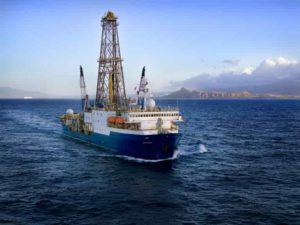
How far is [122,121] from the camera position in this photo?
66.0 m

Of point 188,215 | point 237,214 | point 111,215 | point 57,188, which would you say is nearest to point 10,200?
point 57,188

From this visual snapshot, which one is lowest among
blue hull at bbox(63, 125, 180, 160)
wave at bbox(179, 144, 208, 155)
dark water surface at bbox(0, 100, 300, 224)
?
dark water surface at bbox(0, 100, 300, 224)

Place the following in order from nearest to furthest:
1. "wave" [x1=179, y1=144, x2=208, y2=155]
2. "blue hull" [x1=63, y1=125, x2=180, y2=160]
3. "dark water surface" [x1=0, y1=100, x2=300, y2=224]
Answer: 1. "dark water surface" [x1=0, y1=100, x2=300, y2=224]
2. "blue hull" [x1=63, y1=125, x2=180, y2=160]
3. "wave" [x1=179, y1=144, x2=208, y2=155]

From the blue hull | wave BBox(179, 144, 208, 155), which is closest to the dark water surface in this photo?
wave BBox(179, 144, 208, 155)

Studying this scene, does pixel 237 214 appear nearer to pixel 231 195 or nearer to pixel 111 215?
pixel 231 195

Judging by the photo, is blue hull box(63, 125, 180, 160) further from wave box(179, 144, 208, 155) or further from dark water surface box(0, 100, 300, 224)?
wave box(179, 144, 208, 155)

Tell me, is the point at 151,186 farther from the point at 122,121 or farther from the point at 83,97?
the point at 83,97

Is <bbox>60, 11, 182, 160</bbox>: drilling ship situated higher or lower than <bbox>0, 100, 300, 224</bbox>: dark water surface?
higher

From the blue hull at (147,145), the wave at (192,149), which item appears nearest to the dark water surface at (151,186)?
the wave at (192,149)

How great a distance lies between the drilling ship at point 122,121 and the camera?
61.2 meters

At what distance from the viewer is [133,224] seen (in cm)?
3450

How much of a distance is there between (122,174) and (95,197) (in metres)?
11.7

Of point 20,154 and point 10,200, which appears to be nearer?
point 10,200

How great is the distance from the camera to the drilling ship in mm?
61219
